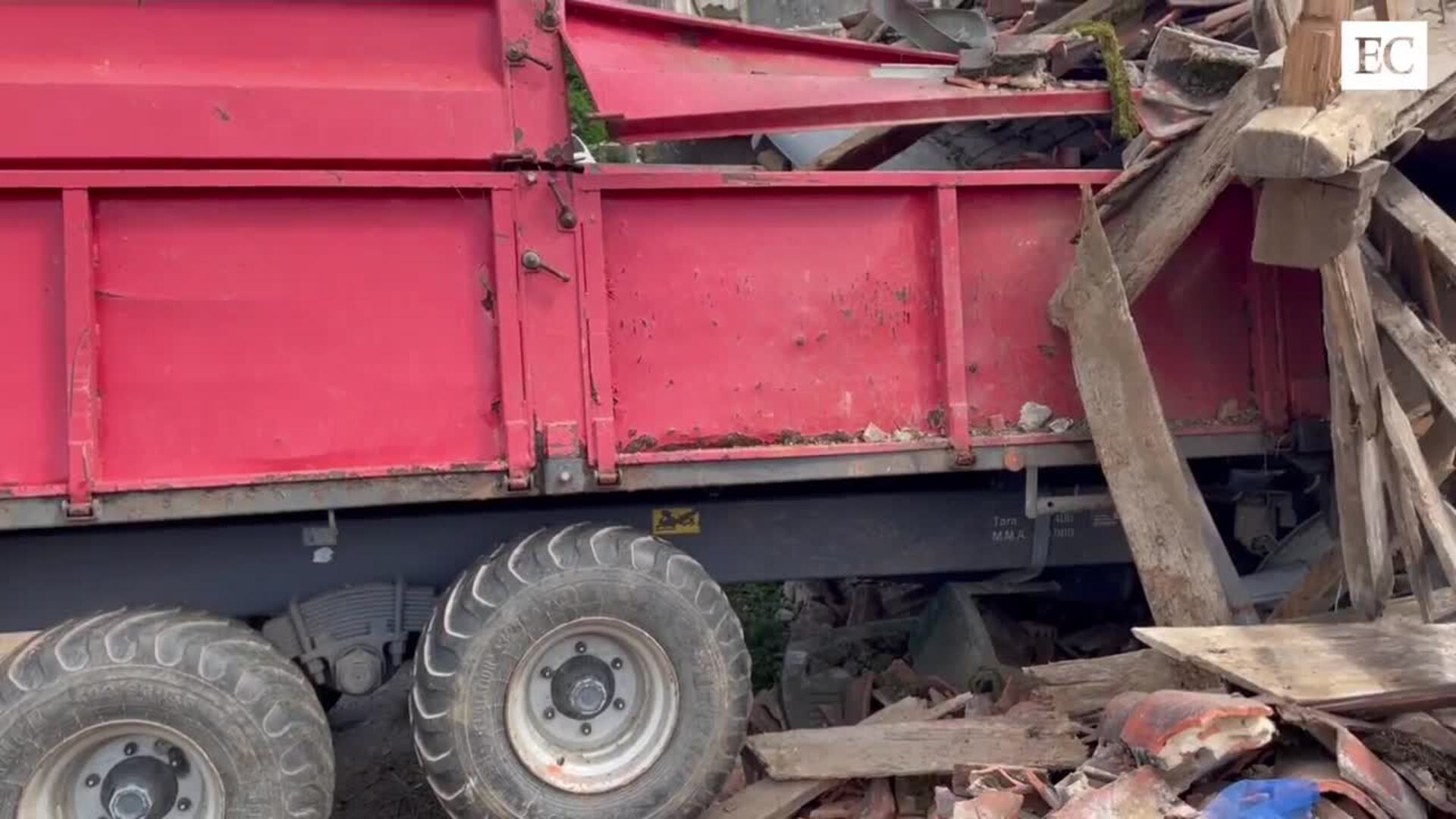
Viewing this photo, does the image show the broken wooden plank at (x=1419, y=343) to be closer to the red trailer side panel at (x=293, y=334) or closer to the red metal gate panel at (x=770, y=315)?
the red metal gate panel at (x=770, y=315)

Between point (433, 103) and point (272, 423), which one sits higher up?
point (433, 103)

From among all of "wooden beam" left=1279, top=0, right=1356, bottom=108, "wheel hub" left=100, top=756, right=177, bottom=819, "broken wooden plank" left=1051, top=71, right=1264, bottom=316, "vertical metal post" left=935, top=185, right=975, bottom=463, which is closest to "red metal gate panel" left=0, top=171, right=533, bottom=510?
"wheel hub" left=100, top=756, right=177, bottom=819

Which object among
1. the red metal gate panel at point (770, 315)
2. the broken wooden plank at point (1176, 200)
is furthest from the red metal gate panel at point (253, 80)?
the broken wooden plank at point (1176, 200)

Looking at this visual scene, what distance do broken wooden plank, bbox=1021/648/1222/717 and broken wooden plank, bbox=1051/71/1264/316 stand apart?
125cm

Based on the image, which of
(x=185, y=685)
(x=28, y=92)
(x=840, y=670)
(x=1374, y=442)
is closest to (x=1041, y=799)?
(x=1374, y=442)

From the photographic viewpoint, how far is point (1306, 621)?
14.3 ft

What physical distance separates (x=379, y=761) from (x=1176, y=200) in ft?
13.1

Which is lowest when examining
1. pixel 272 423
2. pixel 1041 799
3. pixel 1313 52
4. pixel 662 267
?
pixel 1041 799

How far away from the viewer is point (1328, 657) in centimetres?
390

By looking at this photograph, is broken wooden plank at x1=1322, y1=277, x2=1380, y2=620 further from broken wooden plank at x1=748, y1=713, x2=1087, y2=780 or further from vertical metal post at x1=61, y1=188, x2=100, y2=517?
vertical metal post at x1=61, y1=188, x2=100, y2=517

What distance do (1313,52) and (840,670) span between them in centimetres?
329

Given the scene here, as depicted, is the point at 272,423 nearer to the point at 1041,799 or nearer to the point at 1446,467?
the point at 1041,799

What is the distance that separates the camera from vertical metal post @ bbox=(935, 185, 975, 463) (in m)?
4.41

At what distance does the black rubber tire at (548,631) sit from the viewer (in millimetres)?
3979
